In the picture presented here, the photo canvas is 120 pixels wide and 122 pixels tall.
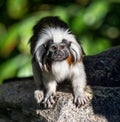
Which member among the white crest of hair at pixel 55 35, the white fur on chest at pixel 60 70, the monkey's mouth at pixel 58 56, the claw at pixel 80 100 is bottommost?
the claw at pixel 80 100

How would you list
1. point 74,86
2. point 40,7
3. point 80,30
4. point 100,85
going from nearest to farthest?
point 74,86 < point 100,85 < point 80,30 < point 40,7

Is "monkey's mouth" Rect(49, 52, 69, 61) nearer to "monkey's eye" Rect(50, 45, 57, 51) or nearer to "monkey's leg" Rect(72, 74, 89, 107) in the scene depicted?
"monkey's eye" Rect(50, 45, 57, 51)

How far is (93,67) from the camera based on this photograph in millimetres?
7246

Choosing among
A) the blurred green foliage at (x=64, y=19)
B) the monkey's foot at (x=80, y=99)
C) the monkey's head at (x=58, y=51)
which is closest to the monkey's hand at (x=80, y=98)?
the monkey's foot at (x=80, y=99)

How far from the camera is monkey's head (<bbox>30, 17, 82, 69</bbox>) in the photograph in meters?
6.33

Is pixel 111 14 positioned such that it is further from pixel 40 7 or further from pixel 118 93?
pixel 118 93

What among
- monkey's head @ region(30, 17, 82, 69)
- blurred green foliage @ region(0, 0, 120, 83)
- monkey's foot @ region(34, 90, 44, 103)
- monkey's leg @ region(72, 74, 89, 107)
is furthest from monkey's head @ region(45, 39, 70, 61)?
blurred green foliage @ region(0, 0, 120, 83)

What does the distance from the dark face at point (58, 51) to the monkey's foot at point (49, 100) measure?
15.0 inches

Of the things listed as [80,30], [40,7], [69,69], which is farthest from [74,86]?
[40,7]

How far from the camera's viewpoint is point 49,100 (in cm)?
646

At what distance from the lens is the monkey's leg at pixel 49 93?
6421 mm

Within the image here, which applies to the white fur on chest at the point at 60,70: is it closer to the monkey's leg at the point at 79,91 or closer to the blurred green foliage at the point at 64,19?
the monkey's leg at the point at 79,91

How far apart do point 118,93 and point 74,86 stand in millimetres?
488

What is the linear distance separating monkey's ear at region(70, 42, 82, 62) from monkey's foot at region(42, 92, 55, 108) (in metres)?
0.42
